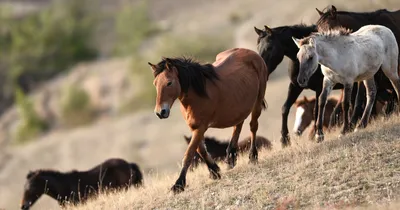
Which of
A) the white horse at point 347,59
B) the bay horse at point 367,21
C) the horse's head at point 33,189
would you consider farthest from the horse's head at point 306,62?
the horse's head at point 33,189

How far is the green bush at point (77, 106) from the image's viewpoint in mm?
62531

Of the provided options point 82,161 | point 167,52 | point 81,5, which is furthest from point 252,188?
point 81,5

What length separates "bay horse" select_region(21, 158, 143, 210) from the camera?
1580 cm

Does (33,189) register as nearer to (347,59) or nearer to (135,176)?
(135,176)

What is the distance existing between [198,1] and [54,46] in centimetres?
2529

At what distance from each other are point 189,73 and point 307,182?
242cm

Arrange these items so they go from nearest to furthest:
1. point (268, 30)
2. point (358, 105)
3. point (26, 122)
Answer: point (358, 105)
point (268, 30)
point (26, 122)

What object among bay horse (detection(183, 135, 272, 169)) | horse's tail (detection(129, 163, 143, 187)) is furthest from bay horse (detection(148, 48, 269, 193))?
horse's tail (detection(129, 163, 143, 187))

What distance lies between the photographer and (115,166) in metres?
16.5

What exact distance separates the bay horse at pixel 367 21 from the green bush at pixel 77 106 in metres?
49.6

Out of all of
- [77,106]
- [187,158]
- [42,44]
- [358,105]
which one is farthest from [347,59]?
[42,44]

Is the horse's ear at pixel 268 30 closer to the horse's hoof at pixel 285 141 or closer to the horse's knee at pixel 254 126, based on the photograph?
the horse's knee at pixel 254 126

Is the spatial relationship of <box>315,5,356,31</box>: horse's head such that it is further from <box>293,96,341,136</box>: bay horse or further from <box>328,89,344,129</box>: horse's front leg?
<box>293,96,341,136</box>: bay horse

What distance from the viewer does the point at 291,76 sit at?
1345cm
